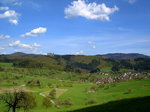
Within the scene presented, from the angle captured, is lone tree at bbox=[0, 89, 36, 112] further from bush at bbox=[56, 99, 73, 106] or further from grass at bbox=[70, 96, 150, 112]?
bush at bbox=[56, 99, 73, 106]


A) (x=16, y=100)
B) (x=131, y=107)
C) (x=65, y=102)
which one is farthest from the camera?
(x=65, y=102)

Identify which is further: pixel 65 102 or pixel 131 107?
pixel 65 102

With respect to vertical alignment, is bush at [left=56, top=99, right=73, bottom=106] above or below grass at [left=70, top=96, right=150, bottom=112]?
below

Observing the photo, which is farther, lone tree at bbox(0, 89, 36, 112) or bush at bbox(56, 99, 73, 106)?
bush at bbox(56, 99, 73, 106)

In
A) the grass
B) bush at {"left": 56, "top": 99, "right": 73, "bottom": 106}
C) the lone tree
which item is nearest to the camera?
the grass

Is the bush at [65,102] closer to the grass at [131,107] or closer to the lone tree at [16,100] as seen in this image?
the lone tree at [16,100]

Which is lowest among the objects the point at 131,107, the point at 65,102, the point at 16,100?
the point at 65,102

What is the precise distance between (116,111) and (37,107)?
236ft

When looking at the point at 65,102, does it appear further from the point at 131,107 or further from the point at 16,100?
the point at 131,107

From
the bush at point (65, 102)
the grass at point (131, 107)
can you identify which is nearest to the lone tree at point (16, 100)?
the grass at point (131, 107)

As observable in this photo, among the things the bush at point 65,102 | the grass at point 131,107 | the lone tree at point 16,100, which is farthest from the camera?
the bush at point 65,102

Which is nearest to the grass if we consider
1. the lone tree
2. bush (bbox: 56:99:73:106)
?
the lone tree

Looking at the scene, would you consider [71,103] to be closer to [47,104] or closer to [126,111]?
[47,104]

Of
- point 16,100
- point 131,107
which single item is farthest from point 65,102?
point 131,107
